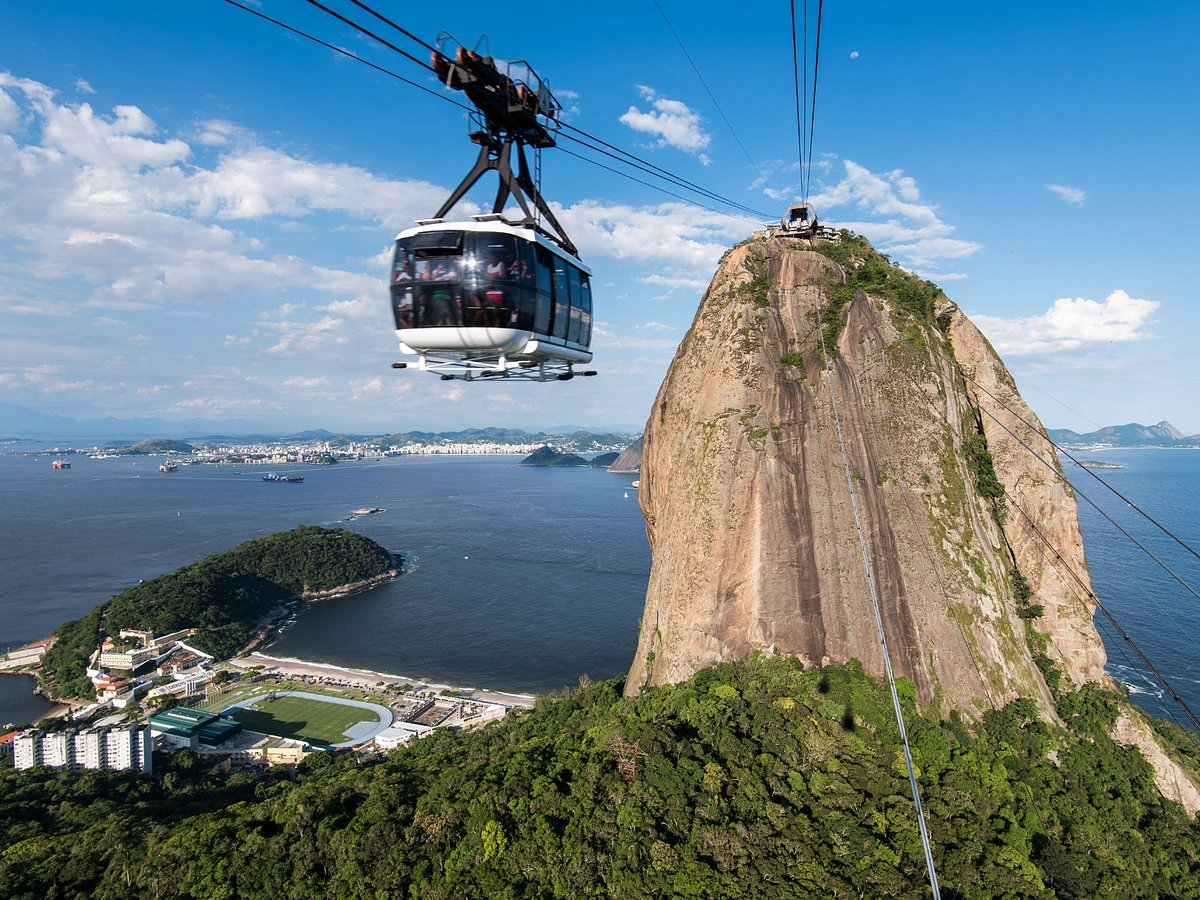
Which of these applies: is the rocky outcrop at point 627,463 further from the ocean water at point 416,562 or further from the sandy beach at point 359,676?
the sandy beach at point 359,676

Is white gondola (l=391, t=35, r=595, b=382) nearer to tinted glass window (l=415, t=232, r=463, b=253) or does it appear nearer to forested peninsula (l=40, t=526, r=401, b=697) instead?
tinted glass window (l=415, t=232, r=463, b=253)

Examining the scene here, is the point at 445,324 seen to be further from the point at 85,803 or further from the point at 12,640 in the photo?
the point at 12,640

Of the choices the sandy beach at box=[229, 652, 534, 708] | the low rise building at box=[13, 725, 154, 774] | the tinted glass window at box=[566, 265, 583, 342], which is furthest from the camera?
the sandy beach at box=[229, 652, 534, 708]

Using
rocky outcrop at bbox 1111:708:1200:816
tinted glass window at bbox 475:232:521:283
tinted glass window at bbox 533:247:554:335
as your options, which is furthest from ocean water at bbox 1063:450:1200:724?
tinted glass window at bbox 475:232:521:283

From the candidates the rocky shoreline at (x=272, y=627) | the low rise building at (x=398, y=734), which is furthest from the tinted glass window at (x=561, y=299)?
the rocky shoreline at (x=272, y=627)

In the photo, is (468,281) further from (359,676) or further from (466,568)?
(466,568)

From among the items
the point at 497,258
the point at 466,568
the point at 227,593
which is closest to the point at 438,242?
the point at 497,258
